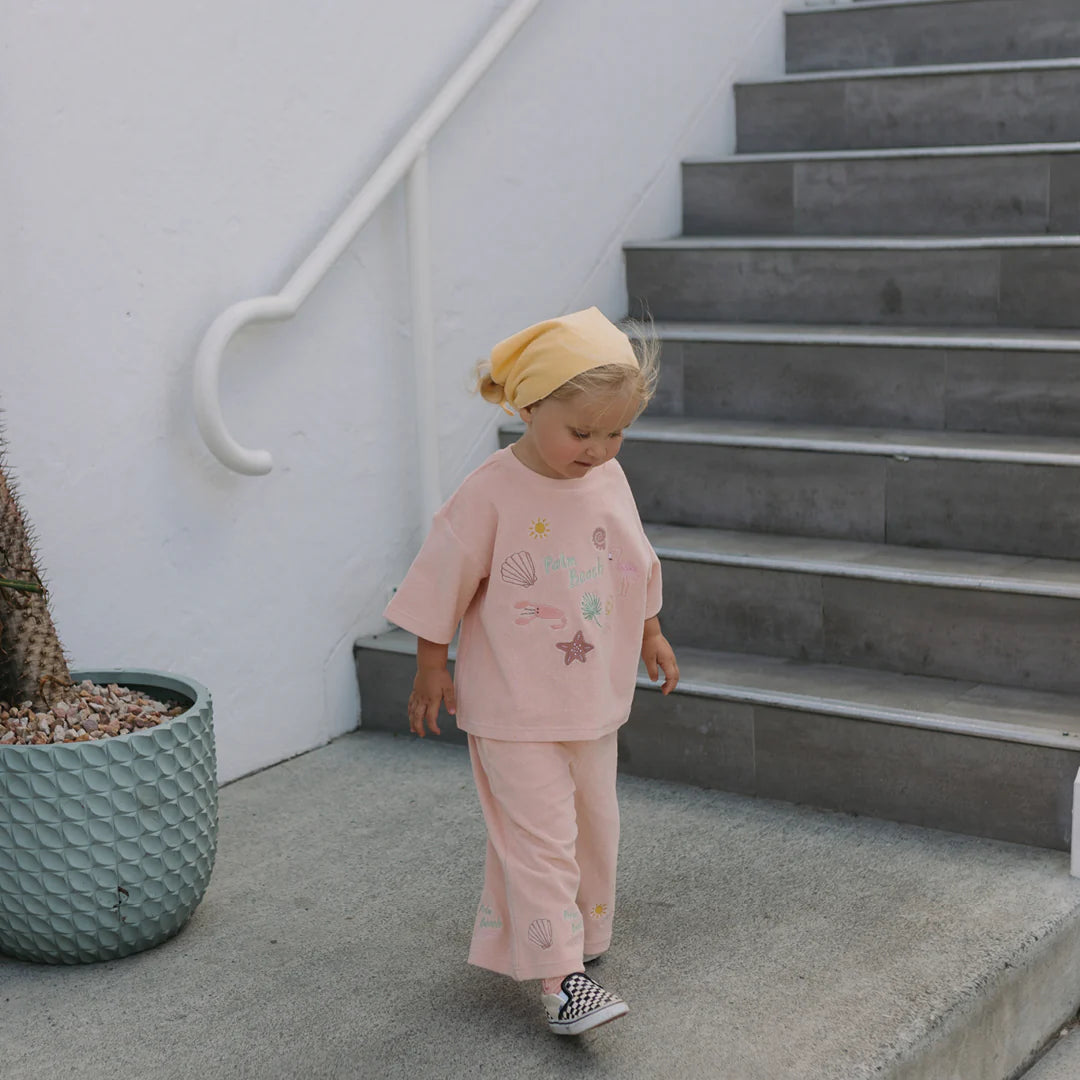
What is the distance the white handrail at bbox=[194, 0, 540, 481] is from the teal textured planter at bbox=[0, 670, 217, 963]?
60cm

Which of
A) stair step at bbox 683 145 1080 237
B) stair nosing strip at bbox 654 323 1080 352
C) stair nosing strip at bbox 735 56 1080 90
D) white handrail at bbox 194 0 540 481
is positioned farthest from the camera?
stair nosing strip at bbox 735 56 1080 90

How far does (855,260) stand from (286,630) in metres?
1.52

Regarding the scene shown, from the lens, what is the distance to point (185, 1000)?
1959 millimetres

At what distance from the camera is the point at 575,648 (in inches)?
72.7

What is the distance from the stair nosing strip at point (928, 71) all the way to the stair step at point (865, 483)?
1.09m

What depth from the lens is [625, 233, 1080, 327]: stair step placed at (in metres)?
3.11

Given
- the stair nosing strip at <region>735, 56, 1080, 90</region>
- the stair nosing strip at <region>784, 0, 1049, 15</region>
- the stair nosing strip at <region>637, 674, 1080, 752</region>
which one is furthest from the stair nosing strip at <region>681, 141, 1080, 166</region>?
the stair nosing strip at <region>637, 674, 1080, 752</region>

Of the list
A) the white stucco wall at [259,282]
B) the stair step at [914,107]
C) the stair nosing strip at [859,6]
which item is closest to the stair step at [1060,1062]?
the white stucco wall at [259,282]

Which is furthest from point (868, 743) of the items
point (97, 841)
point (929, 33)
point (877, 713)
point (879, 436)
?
point (929, 33)

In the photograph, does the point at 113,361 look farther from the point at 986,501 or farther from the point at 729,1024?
the point at 986,501

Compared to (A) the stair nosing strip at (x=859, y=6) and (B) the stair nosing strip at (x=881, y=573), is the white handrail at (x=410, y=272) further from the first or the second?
(A) the stair nosing strip at (x=859, y=6)

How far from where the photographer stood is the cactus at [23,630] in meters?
2.03

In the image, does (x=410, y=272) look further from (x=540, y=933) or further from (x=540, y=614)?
(x=540, y=933)

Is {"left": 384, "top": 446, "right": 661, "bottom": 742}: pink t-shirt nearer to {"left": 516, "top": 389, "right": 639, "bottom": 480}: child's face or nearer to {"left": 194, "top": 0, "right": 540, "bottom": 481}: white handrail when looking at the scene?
{"left": 516, "top": 389, "right": 639, "bottom": 480}: child's face
